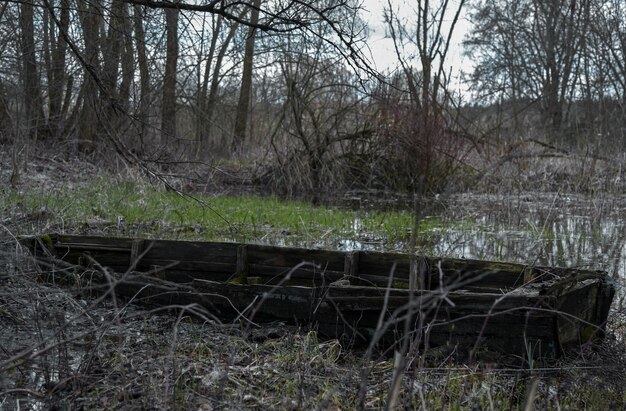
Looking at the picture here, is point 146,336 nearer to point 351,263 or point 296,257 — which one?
point 296,257

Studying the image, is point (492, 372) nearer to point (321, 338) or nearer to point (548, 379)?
point (548, 379)

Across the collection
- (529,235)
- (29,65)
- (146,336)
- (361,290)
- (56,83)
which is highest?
(29,65)

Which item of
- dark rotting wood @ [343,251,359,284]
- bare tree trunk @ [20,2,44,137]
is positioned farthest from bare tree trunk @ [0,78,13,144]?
dark rotting wood @ [343,251,359,284]

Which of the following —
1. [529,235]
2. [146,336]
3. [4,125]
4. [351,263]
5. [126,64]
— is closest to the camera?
[146,336]

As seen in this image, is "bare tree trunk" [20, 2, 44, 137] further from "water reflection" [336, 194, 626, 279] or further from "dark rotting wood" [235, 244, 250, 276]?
"water reflection" [336, 194, 626, 279]

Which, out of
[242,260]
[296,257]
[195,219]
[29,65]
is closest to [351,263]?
[296,257]

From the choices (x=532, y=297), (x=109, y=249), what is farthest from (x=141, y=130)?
(x=532, y=297)

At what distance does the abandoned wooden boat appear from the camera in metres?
4.47

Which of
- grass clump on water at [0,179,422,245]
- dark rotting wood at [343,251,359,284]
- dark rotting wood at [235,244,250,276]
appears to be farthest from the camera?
grass clump on water at [0,179,422,245]

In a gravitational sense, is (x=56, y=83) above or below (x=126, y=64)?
above

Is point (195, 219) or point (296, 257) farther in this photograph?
point (195, 219)

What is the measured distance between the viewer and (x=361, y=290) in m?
4.87

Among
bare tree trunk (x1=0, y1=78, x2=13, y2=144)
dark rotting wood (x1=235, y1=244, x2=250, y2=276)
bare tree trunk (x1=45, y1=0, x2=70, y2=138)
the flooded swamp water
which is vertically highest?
bare tree trunk (x1=45, y1=0, x2=70, y2=138)

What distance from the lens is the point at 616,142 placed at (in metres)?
14.7
